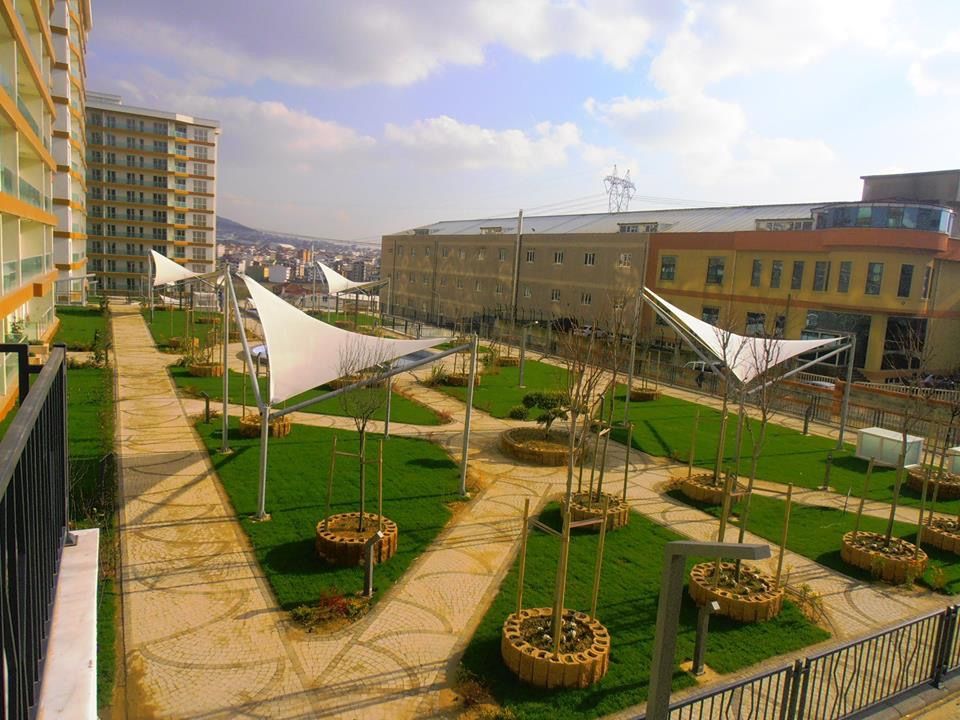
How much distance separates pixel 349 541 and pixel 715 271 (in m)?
28.8

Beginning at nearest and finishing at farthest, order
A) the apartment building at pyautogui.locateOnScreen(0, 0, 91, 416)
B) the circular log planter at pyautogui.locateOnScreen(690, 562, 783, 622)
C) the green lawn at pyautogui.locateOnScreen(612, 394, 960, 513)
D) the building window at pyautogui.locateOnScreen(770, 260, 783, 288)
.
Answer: the circular log planter at pyautogui.locateOnScreen(690, 562, 783, 622) < the green lawn at pyautogui.locateOnScreen(612, 394, 960, 513) < the apartment building at pyautogui.locateOnScreen(0, 0, 91, 416) < the building window at pyautogui.locateOnScreen(770, 260, 783, 288)

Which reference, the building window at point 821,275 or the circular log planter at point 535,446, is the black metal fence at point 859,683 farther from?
the building window at point 821,275

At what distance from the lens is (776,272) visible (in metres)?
31.5

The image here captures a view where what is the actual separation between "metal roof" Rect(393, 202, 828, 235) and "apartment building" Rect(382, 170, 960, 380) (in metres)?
0.12

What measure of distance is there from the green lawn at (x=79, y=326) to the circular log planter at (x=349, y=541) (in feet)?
54.7

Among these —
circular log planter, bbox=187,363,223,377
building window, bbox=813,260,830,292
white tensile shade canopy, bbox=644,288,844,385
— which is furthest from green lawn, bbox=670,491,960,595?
building window, bbox=813,260,830,292

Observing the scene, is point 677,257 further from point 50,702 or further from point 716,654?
point 50,702

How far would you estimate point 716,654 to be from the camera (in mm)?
7645

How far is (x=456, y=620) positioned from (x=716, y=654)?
9.60 feet

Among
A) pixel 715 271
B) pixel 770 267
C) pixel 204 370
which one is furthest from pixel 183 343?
pixel 770 267

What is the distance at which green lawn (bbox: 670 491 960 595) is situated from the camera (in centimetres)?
1030

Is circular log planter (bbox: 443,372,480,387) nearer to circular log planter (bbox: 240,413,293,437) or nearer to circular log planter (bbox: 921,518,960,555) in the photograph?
circular log planter (bbox: 240,413,293,437)

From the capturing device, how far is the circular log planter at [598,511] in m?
11.0

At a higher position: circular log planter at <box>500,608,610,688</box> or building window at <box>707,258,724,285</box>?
building window at <box>707,258,724,285</box>
